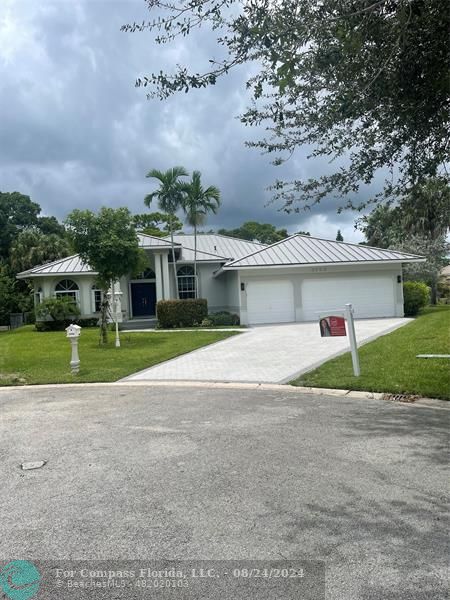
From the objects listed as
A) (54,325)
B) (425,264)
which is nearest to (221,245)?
(54,325)

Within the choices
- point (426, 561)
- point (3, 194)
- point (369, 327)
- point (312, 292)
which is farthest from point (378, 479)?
point (3, 194)

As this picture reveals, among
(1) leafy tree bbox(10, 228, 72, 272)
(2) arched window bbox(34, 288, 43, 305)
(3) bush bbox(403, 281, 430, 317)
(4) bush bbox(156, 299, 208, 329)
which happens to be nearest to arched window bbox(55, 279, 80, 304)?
(2) arched window bbox(34, 288, 43, 305)

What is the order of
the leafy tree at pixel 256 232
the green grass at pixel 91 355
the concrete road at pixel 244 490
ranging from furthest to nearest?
the leafy tree at pixel 256 232 → the green grass at pixel 91 355 → the concrete road at pixel 244 490

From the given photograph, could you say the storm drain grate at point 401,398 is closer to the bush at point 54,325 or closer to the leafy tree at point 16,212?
the bush at point 54,325

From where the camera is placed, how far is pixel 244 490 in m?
4.45

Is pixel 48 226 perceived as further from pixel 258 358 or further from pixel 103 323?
pixel 258 358

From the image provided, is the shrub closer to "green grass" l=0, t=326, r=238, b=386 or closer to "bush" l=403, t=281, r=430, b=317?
"green grass" l=0, t=326, r=238, b=386

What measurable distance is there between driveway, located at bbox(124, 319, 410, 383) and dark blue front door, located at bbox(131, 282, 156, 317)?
10.9 m

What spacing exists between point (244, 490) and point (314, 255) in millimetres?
23424

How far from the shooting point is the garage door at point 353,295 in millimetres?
26344

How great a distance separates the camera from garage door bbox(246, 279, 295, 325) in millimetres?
25984

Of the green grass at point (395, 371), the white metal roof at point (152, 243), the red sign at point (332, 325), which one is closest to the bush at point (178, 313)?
the white metal roof at point (152, 243)

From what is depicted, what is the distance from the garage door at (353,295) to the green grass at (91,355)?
21.6ft

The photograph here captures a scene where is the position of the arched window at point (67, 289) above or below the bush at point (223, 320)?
above
